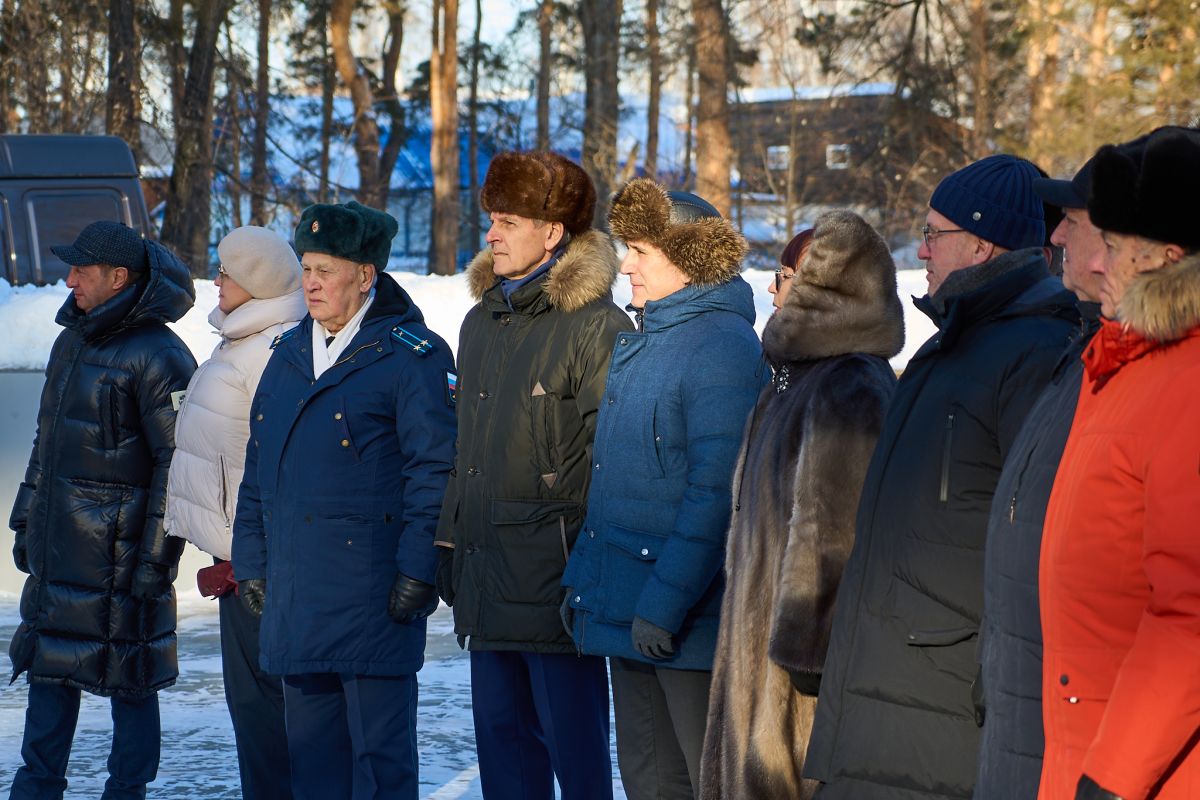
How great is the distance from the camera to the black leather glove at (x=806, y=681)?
10.6 feet

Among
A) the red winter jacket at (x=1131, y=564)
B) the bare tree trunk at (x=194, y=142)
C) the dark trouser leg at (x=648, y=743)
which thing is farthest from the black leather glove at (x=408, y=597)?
the bare tree trunk at (x=194, y=142)

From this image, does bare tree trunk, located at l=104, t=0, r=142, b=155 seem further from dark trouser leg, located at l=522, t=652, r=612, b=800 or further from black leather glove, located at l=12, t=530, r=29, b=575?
dark trouser leg, located at l=522, t=652, r=612, b=800

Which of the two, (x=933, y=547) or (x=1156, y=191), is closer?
(x=1156, y=191)

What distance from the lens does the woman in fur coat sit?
3270 millimetres

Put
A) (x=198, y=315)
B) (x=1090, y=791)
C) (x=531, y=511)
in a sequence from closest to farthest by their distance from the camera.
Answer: (x=1090, y=791) → (x=531, y=511) → (x=198, y=315)

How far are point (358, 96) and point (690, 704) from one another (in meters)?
22.2

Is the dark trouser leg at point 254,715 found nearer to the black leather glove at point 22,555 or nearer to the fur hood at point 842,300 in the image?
the black leather glove at point 22,555

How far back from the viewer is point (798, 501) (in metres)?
3.32

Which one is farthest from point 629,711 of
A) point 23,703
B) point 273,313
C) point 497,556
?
point 23,703

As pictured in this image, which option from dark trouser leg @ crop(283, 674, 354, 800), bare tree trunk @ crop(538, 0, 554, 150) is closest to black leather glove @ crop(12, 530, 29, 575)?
dark trouser leg @ crop(283, 674, 354, 800)

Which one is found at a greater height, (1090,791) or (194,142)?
(194,142)

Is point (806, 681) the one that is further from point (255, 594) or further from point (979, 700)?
point (255, 594)

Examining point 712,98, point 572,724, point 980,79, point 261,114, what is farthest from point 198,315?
point 980,79

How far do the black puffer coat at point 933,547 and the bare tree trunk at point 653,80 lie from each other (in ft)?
45.1
